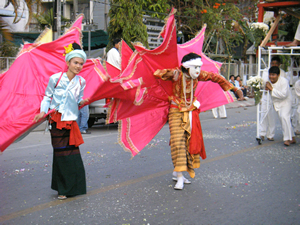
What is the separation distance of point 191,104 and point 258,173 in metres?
1.68

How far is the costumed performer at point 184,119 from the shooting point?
191 inches

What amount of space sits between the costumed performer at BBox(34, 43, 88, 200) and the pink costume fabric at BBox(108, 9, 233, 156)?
0.71 m

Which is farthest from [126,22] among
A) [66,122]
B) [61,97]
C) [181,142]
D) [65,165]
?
[65,165]

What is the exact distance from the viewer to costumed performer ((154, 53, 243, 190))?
191 inches

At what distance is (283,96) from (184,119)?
3.77m

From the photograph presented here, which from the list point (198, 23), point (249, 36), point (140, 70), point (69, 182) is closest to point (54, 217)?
point (69, 182)

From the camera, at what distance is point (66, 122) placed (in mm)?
4379

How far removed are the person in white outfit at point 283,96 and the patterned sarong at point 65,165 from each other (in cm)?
490

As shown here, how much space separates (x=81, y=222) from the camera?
12.3 feet

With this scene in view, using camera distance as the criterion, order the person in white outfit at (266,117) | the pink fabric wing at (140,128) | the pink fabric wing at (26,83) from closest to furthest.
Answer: the pink fabric wing at (26,83) → the pink fabric wing at (140,128) → the person in white outfit at (266,117)

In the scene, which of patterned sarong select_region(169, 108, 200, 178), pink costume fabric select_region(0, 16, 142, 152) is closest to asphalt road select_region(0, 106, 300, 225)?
patterned sarong select_region(169, 108, 200, 178)

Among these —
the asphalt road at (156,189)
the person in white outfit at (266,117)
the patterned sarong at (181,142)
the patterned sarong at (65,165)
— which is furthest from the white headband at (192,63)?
the person in white outfit at (266,117)

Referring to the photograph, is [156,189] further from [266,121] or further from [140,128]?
[266,121]

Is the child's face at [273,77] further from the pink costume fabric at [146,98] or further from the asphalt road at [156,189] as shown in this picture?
the pink costume fabric at [146,98]
